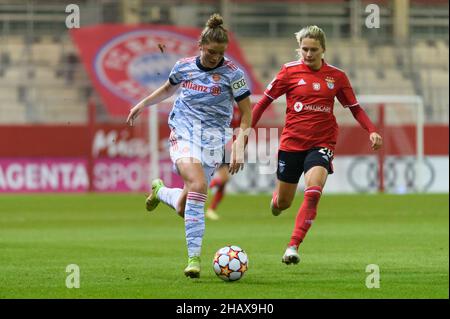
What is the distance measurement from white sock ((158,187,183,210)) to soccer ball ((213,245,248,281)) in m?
1.18

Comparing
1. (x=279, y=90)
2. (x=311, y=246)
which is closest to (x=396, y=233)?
(x=311, y=246)

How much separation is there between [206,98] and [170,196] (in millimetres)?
1148

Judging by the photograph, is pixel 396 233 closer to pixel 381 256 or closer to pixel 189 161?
pixel 381 256

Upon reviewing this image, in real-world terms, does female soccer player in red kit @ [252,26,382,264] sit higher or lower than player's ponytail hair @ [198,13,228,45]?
lower

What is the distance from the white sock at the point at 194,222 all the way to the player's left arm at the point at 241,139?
375 mm

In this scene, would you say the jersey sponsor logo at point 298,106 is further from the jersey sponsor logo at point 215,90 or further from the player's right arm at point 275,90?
the jersey sponsor logo at point 215,90

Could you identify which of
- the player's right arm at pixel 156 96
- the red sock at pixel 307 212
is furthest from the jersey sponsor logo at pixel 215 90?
the red sock at pixel 307 212

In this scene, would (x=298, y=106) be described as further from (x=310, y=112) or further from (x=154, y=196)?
(x=154, y=196)

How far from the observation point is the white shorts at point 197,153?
30.1 ft

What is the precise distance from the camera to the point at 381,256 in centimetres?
1121

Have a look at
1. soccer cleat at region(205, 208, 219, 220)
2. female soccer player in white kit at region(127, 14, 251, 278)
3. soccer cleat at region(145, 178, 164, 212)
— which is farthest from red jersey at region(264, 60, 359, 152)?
soccer cleat at region(205, 208, 219, 220)

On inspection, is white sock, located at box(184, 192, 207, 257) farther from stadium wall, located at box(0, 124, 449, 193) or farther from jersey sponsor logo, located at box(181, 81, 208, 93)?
stadium wall, located at box(0, 124, 449, 193)

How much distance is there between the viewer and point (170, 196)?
989 centimetres

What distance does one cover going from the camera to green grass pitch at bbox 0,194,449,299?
26.8 ft
